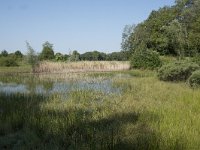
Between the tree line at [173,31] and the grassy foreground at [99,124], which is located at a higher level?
the tree line at [173,31]

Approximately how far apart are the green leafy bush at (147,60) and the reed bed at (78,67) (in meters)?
2.33

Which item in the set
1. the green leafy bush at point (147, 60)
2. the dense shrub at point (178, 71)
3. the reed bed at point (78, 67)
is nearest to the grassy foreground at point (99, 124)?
the dense shrub at point (178, 71)

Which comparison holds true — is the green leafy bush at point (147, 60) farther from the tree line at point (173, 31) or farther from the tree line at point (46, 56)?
the tree line at point (46, 56)

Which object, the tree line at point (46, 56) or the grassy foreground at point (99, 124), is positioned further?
the tree line at point (46, 56)

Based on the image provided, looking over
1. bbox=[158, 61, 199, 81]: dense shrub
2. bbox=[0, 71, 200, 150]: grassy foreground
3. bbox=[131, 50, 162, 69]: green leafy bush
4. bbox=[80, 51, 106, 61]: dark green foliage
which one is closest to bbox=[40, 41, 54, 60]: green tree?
bbox=[80, 51, 106, 61]: dark green foliage

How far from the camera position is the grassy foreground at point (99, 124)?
6711 mm

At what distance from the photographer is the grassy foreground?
22.0 feet

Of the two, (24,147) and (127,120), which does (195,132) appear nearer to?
(127,120)

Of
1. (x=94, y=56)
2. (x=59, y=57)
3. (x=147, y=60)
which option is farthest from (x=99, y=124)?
(x=94, y=56)

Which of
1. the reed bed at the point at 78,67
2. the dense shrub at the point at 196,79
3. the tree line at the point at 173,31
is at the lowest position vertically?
the reed bed at the point at 78,67

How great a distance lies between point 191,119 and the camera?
28.6 feet

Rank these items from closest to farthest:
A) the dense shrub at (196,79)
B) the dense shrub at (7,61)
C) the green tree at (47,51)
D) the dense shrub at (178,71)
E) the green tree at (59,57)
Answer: the dense shrub at (196,79), the dense shrub at (178,71), the dense shrub at (7,61), the green tree at (59,57), the green tree at (47,51)

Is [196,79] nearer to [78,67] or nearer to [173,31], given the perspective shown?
[78,67]

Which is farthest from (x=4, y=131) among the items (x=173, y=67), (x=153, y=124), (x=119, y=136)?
(x=173, y=67)
